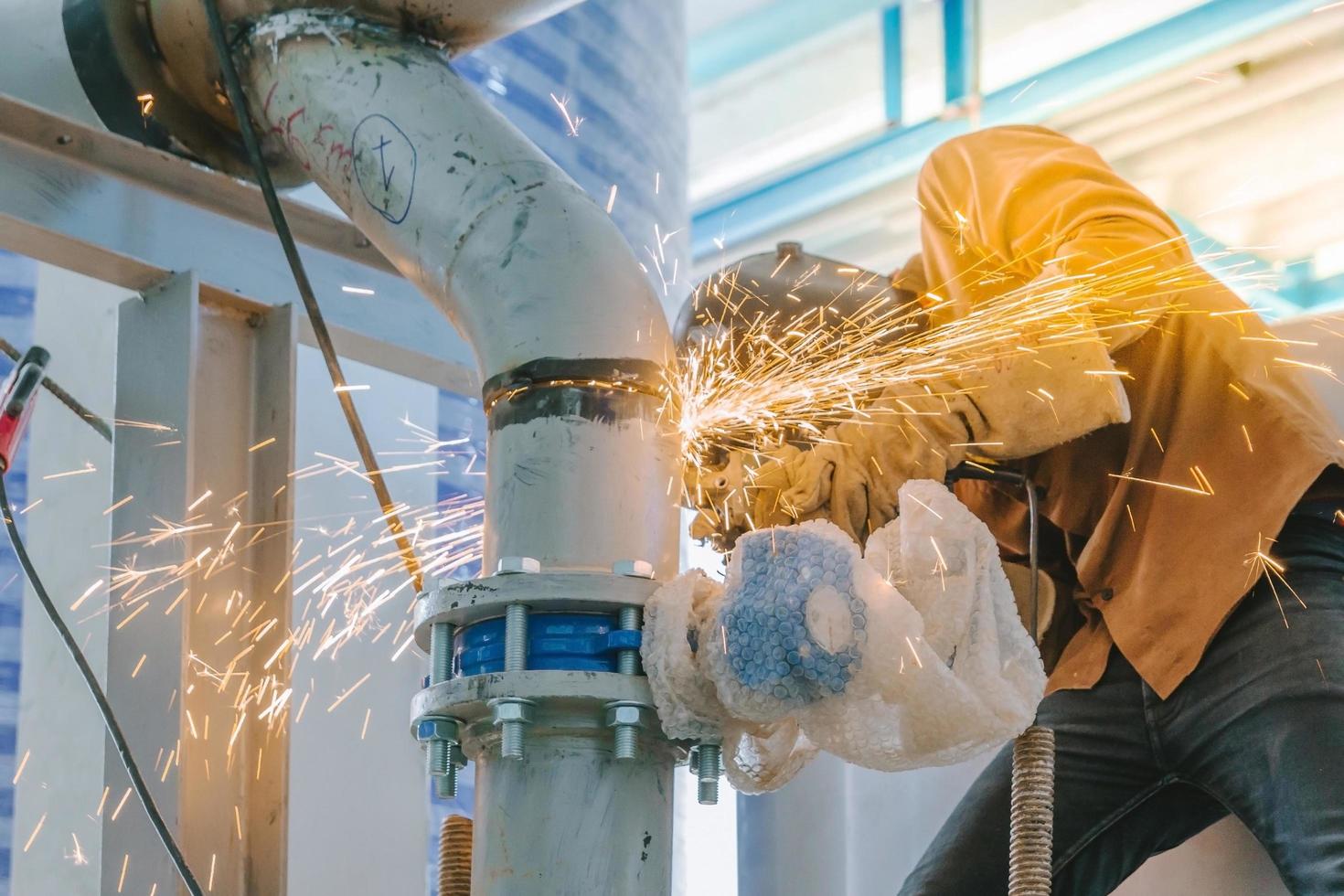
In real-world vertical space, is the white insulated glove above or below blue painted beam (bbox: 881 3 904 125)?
below

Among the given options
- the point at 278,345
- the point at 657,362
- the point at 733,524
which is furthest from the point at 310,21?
the point at 733,524

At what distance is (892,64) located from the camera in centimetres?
741

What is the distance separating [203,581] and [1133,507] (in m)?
1.28

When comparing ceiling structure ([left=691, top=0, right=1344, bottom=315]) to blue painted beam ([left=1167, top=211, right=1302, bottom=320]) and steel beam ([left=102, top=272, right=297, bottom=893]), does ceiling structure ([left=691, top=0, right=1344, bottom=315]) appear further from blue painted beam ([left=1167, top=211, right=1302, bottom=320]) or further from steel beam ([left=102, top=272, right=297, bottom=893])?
steel beam ([left=102, top=272, right=297, bottom=893])

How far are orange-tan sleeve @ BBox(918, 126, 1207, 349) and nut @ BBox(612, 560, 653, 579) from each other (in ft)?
2.63

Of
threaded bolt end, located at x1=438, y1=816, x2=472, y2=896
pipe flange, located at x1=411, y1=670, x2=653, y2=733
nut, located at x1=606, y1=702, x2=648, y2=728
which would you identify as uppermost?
pipe flange, located at x1=411, y1=670, x2=653, y2=733

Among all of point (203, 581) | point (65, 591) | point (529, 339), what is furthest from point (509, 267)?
point (65, 591)

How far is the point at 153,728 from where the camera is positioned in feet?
7.14

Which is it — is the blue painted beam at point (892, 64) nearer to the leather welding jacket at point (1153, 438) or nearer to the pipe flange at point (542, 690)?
the leather welding jacket at point (1153, 438)

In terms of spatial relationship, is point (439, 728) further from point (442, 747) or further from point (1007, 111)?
point (1007, 111)

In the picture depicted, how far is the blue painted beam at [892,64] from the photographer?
24.2 feet

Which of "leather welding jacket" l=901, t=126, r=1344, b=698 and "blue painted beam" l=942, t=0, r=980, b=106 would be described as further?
"blue painted beam" l=942, t=0, r=980, b=106

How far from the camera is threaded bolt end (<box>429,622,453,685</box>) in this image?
174 centimetres

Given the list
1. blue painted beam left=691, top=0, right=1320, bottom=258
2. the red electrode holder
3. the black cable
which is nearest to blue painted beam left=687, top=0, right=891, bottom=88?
blue painted beam left=691, top=0, right=1320, bottom=258
